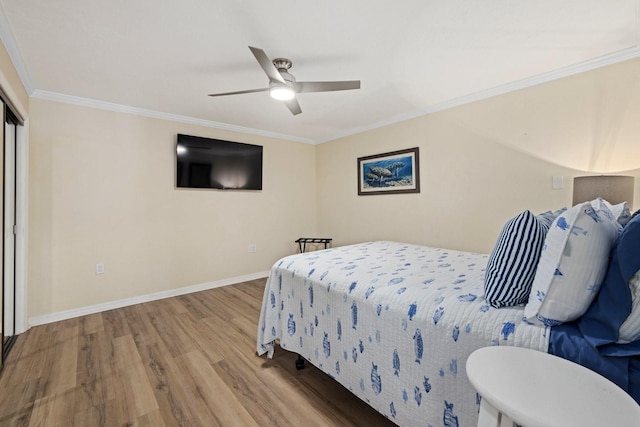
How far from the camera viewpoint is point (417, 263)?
6.90 ft

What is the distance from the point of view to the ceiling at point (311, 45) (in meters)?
1.67

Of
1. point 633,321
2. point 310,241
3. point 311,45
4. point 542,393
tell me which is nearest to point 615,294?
point 633,321

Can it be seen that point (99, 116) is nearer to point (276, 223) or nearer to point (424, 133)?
point (276, 223)

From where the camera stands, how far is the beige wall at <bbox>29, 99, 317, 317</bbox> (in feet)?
9.04

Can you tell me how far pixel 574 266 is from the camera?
969 millimetres

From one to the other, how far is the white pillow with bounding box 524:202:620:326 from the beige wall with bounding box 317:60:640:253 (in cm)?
185

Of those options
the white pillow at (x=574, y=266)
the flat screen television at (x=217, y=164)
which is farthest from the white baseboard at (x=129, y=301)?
the white pillow at (x=574, y=266)

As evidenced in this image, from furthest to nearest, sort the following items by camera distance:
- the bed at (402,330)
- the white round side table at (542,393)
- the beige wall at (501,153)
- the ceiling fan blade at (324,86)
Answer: the beige wall at (501,153) → the ceiling fan blade at (324,86) → the bed at (402,330) → the white round side table at (542,393)

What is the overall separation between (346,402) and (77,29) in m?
2.89

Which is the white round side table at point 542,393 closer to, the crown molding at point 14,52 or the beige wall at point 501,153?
the beige wall at point 501,153

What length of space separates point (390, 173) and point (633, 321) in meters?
3.03

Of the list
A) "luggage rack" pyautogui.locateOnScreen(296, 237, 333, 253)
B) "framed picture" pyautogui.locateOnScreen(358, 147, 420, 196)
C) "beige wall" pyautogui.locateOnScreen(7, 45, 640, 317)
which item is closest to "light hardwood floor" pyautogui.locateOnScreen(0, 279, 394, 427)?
"beige wall" pyautogui.locateOnScreen(7, 45, 640, 317)

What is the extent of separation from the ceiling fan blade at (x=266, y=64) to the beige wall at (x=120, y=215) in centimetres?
214

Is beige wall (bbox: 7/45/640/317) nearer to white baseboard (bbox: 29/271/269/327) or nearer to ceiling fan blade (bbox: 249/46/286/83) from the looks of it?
white baseboard (bbox: 29/271/269/327)
